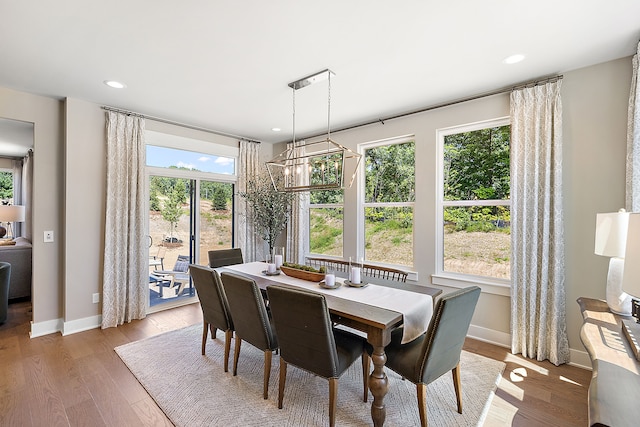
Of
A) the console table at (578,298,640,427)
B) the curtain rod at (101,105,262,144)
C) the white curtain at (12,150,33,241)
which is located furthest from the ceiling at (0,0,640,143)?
the white curtain at (12,150,33,241)

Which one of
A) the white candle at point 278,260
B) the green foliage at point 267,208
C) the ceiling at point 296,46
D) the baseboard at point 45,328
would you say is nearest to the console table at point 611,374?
the ceiling at point 296,46

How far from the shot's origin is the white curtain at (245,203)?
4.93 meters

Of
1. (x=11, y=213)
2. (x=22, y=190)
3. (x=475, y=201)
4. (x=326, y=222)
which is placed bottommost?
(x=326, y=222)

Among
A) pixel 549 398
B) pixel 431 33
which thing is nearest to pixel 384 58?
pixel 431 33

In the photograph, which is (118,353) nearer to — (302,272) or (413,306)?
(302,272)

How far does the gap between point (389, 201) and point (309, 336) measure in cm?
260

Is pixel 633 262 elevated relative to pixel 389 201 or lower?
lower

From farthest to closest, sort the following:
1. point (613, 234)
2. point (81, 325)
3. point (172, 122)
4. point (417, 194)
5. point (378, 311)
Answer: point (172, 122) → point (417, 194) → point (81, 325) → point (378, 311) → point (613, 234)

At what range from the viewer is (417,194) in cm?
366

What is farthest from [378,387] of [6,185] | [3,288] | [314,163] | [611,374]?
[6,185]

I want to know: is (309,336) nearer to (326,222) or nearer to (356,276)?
(356,276)

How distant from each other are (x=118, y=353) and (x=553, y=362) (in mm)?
4138

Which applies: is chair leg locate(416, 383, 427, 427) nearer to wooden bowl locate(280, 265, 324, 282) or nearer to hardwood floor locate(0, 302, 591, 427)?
hardwood floor locate(0, 302, 591, 427)

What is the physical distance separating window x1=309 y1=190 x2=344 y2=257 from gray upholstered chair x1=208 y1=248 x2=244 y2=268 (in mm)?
1400
